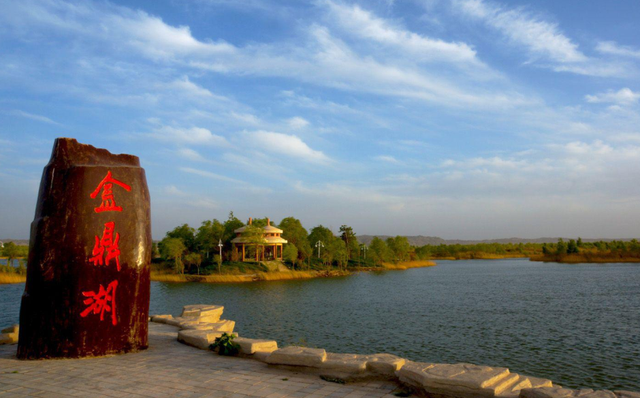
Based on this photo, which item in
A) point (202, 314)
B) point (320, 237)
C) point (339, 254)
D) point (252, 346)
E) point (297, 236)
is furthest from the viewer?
point (320, 237)

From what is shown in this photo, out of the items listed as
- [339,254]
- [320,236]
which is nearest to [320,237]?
[320,236]

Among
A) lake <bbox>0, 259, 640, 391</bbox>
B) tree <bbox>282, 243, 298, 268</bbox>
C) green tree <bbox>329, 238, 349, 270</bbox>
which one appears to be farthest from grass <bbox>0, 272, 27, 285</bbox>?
green tree <bbox>329, 238, 349, 270</bbox>

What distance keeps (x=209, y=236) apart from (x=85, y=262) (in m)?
44.2

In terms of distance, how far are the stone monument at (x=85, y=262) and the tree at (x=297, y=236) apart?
44.8 metres

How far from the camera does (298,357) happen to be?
6.64 metres

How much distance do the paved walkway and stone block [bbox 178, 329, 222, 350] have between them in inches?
22.0

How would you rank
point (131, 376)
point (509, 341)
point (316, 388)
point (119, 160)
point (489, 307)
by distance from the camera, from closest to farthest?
1. point (316, 388)
2. point (131, 376)
3. point (119, 160)
4. point (509, 341)
5. point (489, 307)

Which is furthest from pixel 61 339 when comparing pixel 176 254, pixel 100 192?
pixel 176 254

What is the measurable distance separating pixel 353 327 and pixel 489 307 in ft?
29.9

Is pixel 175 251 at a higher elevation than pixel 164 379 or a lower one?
higher

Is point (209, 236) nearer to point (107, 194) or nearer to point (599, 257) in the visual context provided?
point (107, 194)

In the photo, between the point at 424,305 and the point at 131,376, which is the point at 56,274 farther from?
the point at 424,305

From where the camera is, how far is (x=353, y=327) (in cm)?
1791

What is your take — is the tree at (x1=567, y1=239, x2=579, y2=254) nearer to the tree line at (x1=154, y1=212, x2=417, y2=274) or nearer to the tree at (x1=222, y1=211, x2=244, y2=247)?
the tree line at (x1=154, y1=212, x2=417, y2=274)
